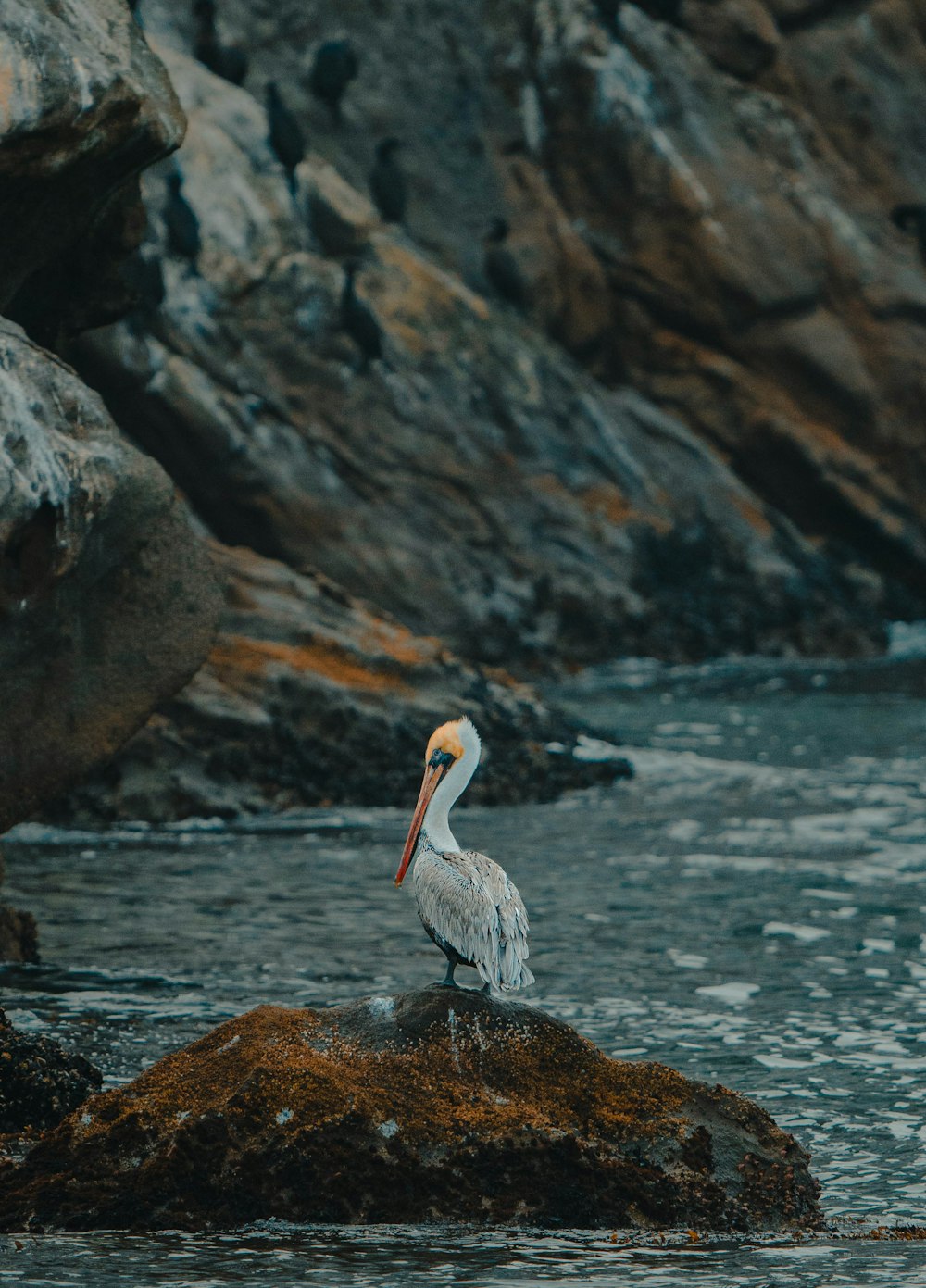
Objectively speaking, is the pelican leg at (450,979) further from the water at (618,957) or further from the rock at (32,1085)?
the rock at (32,1085)

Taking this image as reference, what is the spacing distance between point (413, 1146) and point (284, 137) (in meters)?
22.3

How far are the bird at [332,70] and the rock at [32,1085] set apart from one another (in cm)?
2619

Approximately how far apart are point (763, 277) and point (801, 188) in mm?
2426

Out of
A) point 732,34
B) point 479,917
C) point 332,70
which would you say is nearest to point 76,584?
point 479,917

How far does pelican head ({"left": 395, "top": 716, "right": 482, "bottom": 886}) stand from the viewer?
7.93 m

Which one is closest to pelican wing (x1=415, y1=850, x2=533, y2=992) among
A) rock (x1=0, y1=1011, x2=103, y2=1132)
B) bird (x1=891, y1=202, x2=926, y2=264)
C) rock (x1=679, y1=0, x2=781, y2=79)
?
rock (x1=0, y1=1011, x2=103, y2=1132)

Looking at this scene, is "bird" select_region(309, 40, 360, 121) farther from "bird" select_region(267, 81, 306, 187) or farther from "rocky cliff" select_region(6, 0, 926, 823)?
"bird" select_region(267, 81, 306, 187)

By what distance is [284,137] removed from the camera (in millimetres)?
Answer: 26938

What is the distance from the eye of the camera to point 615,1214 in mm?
6887

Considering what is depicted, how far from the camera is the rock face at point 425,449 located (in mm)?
24297

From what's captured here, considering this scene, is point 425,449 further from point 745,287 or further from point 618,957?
point 618,957

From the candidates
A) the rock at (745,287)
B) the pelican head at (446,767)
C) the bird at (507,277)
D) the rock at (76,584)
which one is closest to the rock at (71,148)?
the rock at (76,584)

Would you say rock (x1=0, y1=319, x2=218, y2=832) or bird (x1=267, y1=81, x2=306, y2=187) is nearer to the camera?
rock (x1=0, y1=319, x2=218, y2=832)

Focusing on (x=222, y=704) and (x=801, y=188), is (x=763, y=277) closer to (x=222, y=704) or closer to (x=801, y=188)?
(x=801, y=188)
